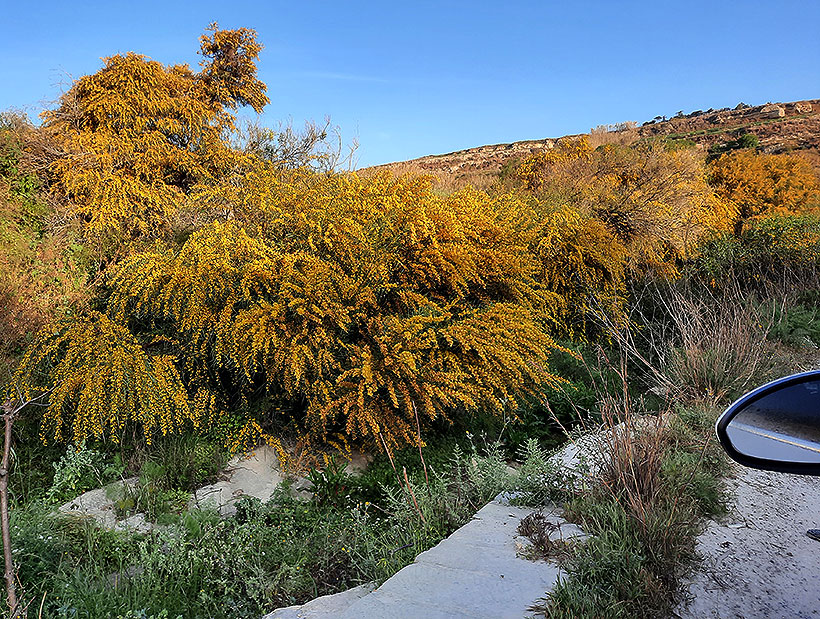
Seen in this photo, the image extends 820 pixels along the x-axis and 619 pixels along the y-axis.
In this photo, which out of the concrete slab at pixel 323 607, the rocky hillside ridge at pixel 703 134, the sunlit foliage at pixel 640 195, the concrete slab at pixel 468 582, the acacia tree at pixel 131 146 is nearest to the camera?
the concrete slab at pixel 468 582

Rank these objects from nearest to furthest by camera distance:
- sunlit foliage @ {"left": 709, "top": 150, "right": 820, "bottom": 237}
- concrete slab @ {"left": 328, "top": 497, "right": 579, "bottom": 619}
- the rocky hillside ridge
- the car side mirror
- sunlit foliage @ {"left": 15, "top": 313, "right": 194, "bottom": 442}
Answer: the car side mirror → concrete slab @ {"left": 328, "top": 497, "right": 579, "bottom": 619} → sunlit foliage @ {"left": 15, "top": 313, "right": 194, "bottom": 442} → sunlit foliage @ {"left": 709, "top": 150, "right": 820, "bottom": 237} → the rocky hillside ridge

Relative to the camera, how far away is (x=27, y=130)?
27.5 feet

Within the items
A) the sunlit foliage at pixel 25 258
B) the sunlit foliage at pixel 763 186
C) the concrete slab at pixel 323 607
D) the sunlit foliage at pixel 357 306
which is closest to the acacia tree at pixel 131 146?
the sunlit foliage at pixel 25 258

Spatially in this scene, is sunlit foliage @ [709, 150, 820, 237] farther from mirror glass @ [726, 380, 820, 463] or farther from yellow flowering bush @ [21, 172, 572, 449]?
mirror glass @ [726, 380, 820, 463]

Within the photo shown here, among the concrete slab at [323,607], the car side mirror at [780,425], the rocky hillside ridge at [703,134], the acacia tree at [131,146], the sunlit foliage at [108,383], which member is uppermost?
the rocky hillside ridge at [703,134]

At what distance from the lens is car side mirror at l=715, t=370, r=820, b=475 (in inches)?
40.5

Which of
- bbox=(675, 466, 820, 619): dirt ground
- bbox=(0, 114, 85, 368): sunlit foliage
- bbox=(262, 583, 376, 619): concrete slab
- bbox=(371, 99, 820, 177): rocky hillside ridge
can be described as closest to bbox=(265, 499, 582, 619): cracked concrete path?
bbox=(262, 583, 376, 619): concrete slab

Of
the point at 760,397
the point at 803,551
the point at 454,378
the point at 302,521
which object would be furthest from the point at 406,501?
the point at 760,397

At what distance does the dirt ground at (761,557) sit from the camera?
205cm

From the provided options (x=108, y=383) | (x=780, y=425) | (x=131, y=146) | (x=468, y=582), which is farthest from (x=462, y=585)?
(x=131, y=146)

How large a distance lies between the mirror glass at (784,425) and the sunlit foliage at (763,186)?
1607 centimetres

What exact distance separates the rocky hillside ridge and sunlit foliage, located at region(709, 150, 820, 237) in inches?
222

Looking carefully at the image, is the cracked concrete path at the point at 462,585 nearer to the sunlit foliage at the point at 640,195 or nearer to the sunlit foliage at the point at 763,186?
the sunlit foliage at the point at 640,195

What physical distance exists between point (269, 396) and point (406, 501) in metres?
2.21
